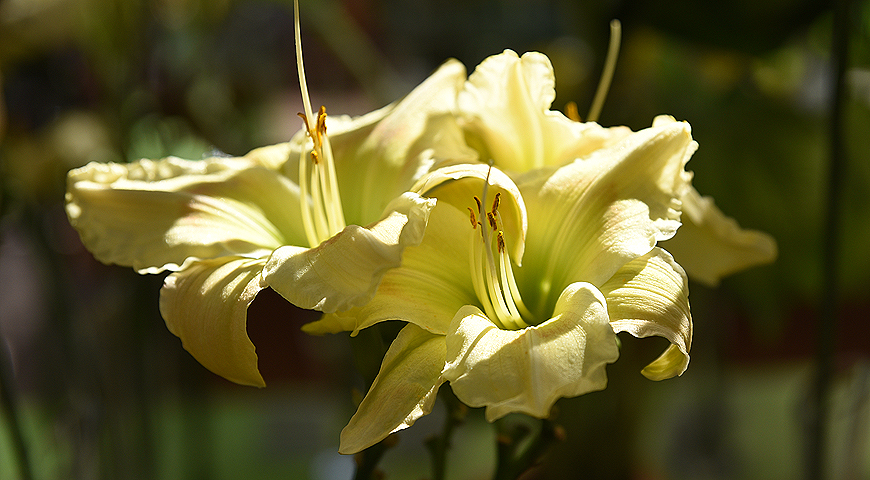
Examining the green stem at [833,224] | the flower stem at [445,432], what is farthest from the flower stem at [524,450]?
the green stem at [833,224]

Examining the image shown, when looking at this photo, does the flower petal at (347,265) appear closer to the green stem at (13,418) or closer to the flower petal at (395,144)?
the flower petal at (395,144)

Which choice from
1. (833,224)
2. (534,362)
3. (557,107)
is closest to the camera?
(534,362)

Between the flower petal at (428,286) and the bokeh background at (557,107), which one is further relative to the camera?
the bokeh background at (557,107)

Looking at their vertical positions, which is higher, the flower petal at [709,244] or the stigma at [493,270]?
the stigma at [493,270]

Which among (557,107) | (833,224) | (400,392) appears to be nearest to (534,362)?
(400,392)

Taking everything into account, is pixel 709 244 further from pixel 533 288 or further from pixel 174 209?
pixel 174 209

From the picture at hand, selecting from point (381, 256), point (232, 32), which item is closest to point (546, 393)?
point (381, 256)

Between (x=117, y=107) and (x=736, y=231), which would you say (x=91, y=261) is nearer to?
(x=117, y=107)
